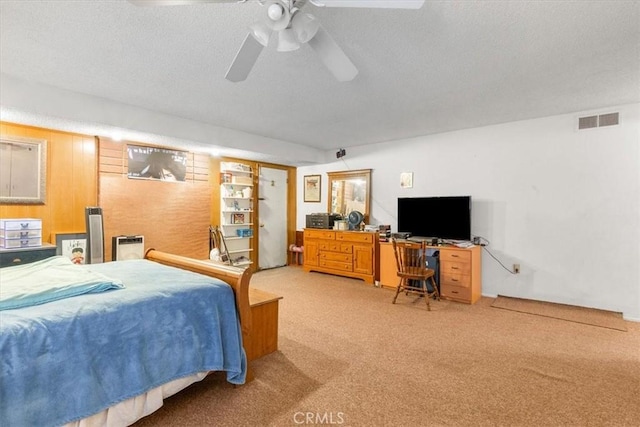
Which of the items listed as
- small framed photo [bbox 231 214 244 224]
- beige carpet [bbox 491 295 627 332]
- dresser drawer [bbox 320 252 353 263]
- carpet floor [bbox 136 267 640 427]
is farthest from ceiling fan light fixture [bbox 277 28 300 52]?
small framed photo [bbox 231 214 244 224]

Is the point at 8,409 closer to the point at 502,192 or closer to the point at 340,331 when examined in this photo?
the point at 340,331

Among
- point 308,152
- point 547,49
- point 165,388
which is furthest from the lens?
point 308,152

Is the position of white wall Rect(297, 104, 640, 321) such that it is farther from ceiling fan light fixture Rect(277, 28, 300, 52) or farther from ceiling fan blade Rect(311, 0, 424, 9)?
ceiling fan light fixture Rect(277, 28, 300, 52)

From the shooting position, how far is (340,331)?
2992mm

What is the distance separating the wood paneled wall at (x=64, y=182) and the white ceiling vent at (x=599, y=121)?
6011mm

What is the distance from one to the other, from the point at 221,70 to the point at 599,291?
467cm

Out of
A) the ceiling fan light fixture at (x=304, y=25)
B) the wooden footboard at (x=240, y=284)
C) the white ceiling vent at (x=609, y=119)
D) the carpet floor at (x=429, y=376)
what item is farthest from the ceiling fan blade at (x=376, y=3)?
the white ceiling vent at (x=609, y=119)

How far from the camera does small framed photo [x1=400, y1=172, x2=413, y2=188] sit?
499 centimetres

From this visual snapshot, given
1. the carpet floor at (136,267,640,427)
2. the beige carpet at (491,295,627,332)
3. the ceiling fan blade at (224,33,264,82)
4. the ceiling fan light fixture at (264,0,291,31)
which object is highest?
the ceiling fan light fixture at (264,0,291,31)

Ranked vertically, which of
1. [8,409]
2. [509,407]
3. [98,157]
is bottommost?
[509,407]

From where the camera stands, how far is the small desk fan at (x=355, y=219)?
531 centimetres

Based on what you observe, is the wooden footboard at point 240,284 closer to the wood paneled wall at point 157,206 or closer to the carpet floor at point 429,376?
the carpet floor at point 429,376

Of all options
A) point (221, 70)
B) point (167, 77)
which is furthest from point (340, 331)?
point (167, 77)

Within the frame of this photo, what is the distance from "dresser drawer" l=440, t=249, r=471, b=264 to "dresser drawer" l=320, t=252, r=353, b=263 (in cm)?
154
